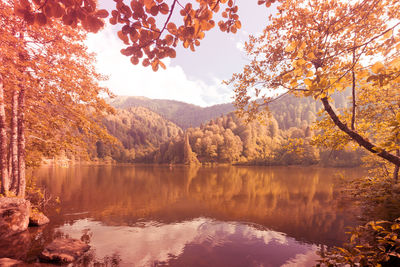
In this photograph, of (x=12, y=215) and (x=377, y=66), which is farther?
(x=12, y=215)

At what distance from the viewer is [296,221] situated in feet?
47.1

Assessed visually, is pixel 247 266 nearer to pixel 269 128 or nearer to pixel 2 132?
pixel 2 132

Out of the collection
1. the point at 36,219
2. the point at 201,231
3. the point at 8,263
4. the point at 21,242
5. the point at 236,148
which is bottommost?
the point at 201,231

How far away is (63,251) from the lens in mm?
8273

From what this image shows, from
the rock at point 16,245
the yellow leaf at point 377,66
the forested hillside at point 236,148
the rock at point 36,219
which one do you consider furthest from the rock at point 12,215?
the forested hillside at point 236,148

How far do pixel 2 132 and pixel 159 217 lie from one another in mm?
11642

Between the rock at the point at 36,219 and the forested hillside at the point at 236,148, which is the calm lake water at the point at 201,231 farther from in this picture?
the forested hillside at the point at 236,148

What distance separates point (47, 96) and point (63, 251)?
776cm

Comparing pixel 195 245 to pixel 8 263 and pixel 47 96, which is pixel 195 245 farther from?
pixel 47 96

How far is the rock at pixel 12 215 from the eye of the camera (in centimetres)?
974

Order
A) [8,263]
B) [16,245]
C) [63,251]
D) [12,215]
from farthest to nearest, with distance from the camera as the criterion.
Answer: [12,215]
[16,245]
[63,251]
[8,263]

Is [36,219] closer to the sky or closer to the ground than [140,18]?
closer to the ground

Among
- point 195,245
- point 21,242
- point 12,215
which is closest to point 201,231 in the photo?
point 195,245

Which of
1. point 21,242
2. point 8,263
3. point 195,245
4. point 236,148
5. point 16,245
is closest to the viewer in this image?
point 8,263
